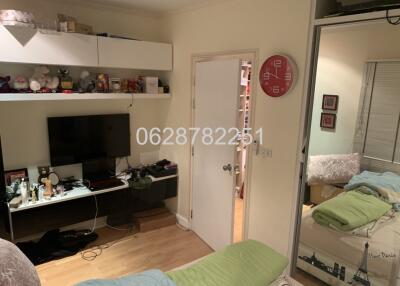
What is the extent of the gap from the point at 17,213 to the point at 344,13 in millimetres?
3038

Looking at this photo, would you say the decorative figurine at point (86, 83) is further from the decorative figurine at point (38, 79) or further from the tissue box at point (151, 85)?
the tissue box at point (151, 85)

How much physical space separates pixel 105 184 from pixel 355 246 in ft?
7.81

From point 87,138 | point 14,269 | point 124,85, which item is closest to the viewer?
point 14,269

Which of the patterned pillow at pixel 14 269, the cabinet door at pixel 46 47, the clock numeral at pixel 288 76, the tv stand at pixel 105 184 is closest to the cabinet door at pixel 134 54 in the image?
the cabinet door at pixel 46 47

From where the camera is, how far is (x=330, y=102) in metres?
2.06

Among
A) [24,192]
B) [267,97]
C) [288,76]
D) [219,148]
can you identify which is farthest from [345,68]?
[24,192]

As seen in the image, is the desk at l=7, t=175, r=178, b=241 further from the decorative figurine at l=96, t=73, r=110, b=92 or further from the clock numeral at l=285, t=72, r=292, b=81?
the clock numeral at l=285, t=72, r=292, b=81

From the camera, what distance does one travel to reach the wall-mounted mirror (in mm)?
1791

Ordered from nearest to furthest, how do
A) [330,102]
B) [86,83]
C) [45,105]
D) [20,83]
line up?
[330,102] < [20,83] < [45,105] < [86,83]

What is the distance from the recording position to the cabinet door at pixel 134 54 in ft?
9.55

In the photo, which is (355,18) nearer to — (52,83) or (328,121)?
(328,121)

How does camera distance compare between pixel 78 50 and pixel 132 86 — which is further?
pixel 132 86

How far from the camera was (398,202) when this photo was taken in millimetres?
1853

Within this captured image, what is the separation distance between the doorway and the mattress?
61 cm
